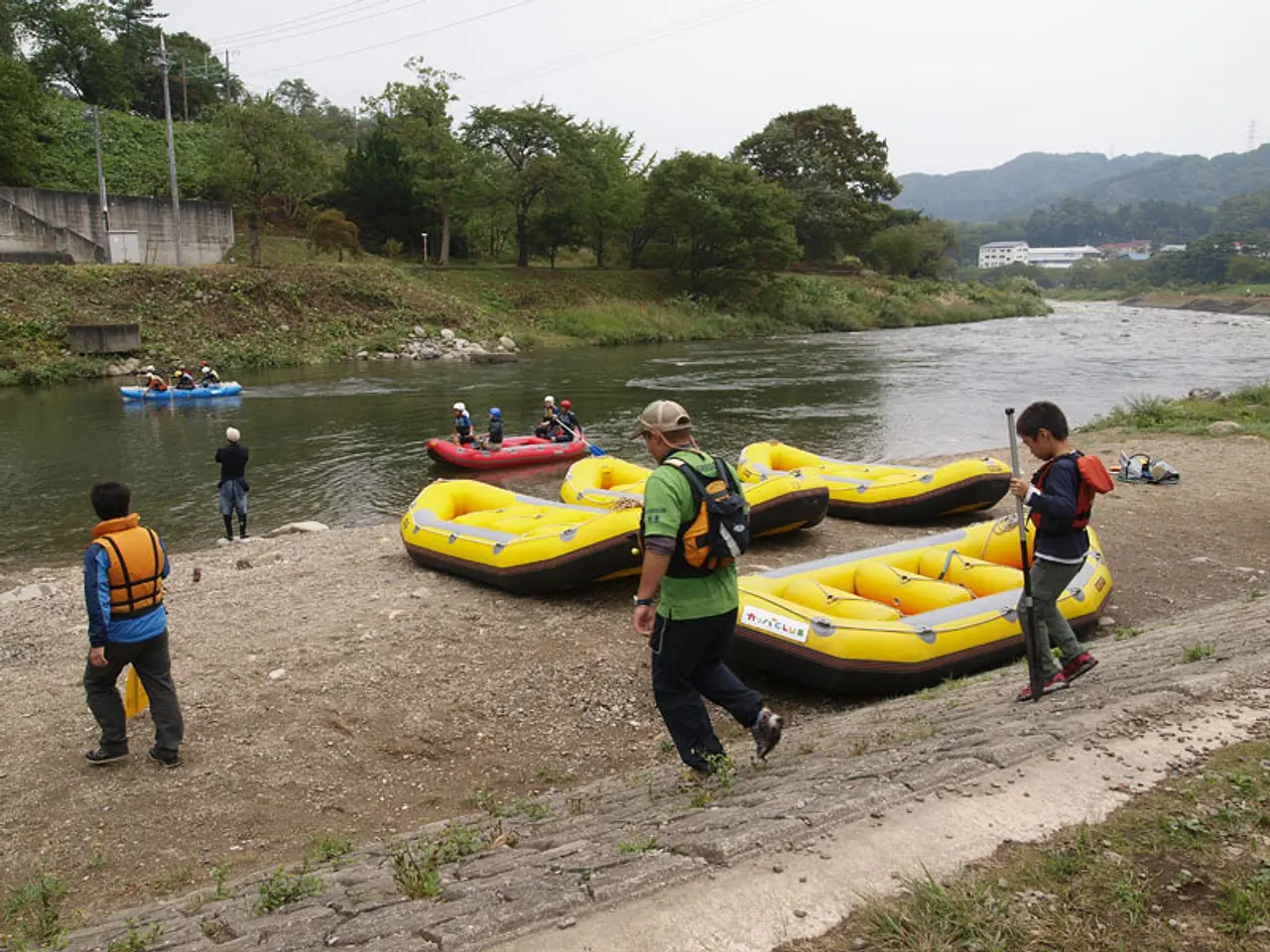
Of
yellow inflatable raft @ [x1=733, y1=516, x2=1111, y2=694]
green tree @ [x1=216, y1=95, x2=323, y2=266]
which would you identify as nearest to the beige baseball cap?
yellow inflatable raft @ [x1=733, y1=516, x2=1111, y2=694]

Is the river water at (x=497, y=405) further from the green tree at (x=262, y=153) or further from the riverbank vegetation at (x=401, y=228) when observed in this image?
the green tree at (x=262, y=153)

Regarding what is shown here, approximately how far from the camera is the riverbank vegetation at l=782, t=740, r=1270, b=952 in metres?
2.60

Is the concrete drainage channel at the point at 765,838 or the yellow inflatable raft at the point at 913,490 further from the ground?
the concrete drainage channel at the point at 765,838

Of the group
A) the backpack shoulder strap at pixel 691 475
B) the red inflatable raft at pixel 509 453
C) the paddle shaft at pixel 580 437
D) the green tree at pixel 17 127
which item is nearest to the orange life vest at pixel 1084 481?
the backpack shoulder strap at pixel 691 475

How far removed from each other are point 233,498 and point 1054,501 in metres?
10.2

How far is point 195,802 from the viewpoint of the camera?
5.01 meters

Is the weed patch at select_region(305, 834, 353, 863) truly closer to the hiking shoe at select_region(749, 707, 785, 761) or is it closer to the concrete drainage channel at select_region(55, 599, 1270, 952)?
the concrete drainage channel at select_region(55, 599, 1270, 952)

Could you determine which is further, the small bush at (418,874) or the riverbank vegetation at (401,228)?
the riverbank vegetation at (401,228)

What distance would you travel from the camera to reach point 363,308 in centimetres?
3678

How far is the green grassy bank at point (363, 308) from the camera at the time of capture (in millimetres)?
30422

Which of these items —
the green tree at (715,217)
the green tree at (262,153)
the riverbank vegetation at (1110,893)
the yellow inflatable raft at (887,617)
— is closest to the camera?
the riverbank vegetation at (1110,893)

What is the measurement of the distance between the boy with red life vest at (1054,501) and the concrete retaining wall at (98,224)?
128 ft

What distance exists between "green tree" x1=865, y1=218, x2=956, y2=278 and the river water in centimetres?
2612

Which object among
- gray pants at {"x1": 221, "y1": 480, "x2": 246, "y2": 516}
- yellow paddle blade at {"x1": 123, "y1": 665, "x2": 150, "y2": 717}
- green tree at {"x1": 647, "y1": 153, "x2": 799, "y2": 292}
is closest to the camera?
yellow paddle blade at {"x1": 123, "y1": 665, "x2": 150, "y2": 717}
